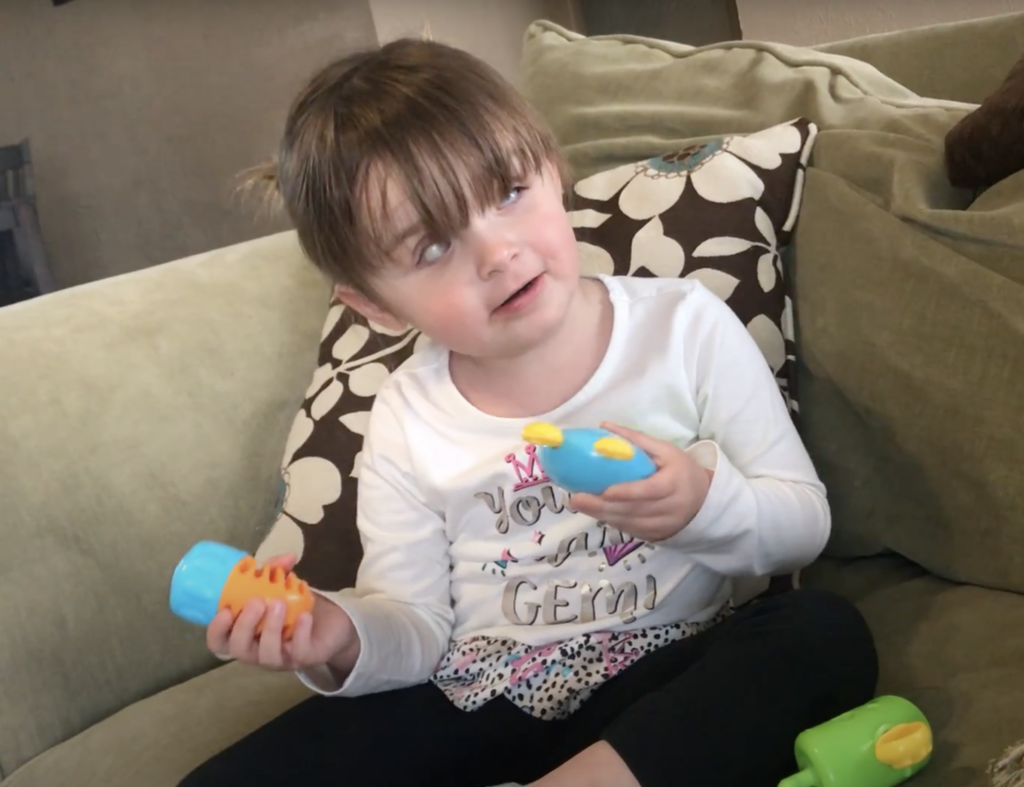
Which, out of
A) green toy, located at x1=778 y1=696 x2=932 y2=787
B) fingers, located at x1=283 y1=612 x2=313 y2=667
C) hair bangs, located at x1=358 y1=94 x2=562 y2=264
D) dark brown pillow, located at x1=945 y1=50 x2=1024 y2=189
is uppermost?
hair bangs, located at x1=358 y1=94 x2=562 y2=264

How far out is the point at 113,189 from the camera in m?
2.56

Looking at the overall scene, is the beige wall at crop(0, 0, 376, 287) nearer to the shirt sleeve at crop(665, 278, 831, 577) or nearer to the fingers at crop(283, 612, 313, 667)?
the shirt sleeve at crop(665, 278, 831, 577)

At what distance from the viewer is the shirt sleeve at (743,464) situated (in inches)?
28.3

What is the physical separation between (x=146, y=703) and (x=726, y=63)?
2.95 feet

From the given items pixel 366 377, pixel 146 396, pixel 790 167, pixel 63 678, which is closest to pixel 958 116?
pixel 790 167

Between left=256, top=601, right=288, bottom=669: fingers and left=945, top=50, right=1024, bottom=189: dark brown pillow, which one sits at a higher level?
left=945, top=50, right=1024, bottom=189: dark brown pillow

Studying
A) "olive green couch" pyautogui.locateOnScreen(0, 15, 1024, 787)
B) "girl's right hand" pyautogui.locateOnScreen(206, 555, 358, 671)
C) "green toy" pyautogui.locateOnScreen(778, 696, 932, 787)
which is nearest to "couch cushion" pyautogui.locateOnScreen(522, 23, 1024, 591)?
"olive green couch" pyautogui.locateOnScreen(0, 15, 1024, 787)

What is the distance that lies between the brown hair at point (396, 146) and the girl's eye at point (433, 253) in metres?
0.02

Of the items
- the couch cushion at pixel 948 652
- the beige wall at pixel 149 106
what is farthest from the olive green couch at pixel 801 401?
the beige wall at pixel 149 106

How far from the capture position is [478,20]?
8.13 ft

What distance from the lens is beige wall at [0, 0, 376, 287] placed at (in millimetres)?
2424

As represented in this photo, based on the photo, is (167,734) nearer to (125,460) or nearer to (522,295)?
(125,460)

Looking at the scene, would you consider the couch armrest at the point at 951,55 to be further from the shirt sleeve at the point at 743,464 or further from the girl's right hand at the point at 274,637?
the girl's right hand at the point at 274,637

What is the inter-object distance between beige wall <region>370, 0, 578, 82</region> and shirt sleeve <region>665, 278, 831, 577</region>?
5.55 ft
